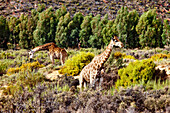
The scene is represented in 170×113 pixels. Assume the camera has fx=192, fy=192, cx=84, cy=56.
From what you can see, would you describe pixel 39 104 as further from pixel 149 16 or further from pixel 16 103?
pixel 149 16

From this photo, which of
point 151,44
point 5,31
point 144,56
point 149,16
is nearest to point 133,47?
point 151,44

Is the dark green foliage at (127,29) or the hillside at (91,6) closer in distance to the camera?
the dark green foliage at (127,29)

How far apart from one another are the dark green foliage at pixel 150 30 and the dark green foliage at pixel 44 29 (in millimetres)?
11846

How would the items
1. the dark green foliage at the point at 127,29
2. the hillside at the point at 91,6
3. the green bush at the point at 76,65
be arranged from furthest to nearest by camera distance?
the hillside at the point at 91,6
the dark green foliage at the point at 127,29
the green bush at the point at 76,65

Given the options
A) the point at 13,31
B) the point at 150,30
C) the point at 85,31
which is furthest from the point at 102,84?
the point at 13,31

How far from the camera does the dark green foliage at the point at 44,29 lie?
26984 mm

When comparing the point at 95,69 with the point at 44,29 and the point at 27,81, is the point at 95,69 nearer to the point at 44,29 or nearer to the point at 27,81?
the point at 27,81

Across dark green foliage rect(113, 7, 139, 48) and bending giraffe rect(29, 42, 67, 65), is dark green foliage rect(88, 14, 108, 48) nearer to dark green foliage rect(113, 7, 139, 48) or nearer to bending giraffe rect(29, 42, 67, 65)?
dark green foliage rect(113, 7, 139, 48)

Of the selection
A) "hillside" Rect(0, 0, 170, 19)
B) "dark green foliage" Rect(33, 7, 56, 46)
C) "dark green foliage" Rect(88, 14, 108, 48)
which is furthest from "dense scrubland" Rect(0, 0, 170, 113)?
"hillside" Rect(0, 0, 170, 19)

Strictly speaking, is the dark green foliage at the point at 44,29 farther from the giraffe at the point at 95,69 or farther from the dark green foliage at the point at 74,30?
the giraffe at the point at 95,69

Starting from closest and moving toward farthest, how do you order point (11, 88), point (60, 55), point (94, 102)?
point (94, 102) → point (11, 88) → point (60, 55)

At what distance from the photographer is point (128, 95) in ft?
19.3

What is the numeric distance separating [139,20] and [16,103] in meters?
22.0

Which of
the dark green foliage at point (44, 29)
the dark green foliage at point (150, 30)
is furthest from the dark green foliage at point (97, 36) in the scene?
the dark green foliage at point (44, 29)
